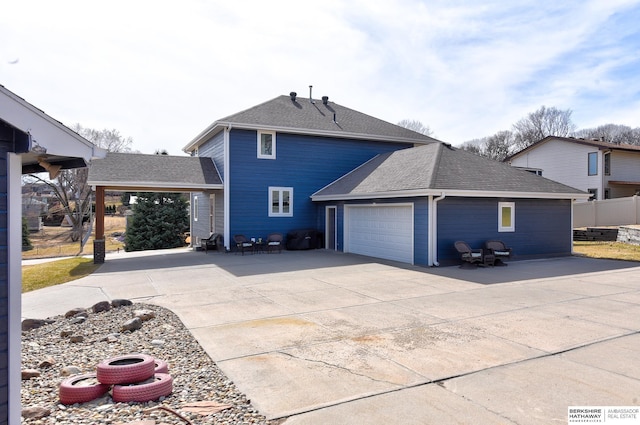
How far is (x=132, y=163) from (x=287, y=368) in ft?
50.5

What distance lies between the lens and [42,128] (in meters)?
3.14

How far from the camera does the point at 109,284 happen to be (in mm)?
10508

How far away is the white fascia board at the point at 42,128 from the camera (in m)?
2.91

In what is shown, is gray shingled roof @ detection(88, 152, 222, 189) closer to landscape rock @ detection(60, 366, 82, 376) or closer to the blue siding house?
the blue siding house

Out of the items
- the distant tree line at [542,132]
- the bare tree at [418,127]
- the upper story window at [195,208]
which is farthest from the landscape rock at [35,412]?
the distant tree line at [542,132]

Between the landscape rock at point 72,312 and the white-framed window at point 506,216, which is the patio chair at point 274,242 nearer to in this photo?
the white-framed window at point 506,216

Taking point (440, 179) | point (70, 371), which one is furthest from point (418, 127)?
point (70, 371)

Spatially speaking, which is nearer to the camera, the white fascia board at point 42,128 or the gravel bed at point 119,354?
the white fascia board at point 42,128

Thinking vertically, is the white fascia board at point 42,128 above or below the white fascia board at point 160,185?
below

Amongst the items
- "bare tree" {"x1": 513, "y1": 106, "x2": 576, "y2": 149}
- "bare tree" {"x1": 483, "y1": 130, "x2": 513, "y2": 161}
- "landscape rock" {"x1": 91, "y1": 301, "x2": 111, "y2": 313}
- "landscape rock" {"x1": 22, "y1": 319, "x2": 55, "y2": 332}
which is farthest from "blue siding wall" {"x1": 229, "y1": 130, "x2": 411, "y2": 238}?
"bare tree" {"x1": 513, "y1": 106, "x2": 576, "y2": 149}

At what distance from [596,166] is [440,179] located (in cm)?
2013

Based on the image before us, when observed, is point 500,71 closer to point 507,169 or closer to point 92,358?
point 507,169

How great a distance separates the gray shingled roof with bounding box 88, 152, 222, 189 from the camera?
51.8 ft

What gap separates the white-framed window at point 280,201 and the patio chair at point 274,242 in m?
1.11
